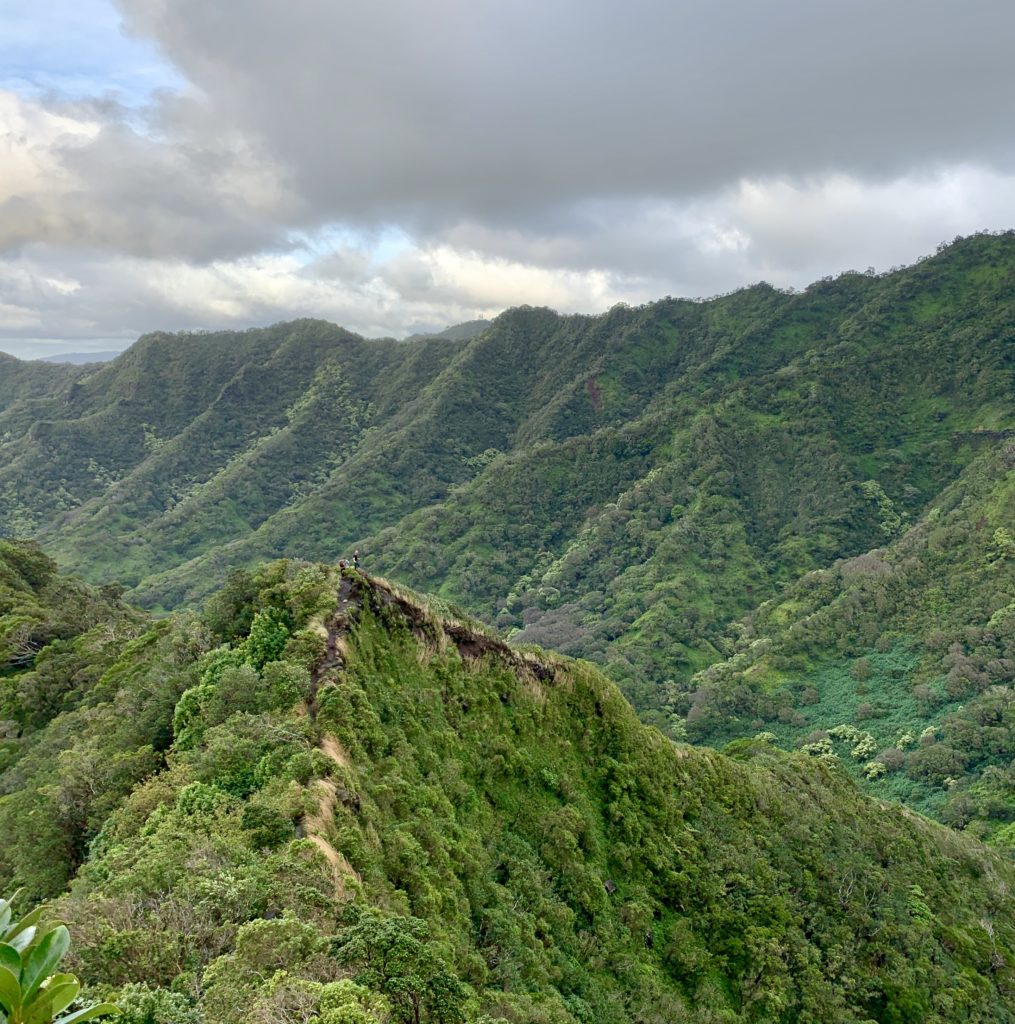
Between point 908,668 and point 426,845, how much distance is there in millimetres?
103454

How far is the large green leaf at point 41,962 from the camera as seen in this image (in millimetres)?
4641

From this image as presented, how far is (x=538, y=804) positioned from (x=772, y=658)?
3617 inches

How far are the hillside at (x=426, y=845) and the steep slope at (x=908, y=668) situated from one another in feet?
147

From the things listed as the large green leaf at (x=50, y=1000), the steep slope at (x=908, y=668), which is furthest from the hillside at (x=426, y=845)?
the steep slope at (x=908, y=668)

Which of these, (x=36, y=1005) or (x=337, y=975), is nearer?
(x=36, y=1005)

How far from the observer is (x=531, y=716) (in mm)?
30484

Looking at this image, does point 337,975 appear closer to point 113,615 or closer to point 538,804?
point 538,804

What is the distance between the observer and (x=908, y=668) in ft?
336

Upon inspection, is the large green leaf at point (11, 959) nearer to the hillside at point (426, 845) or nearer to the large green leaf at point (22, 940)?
the large green leaf at point (22, 940)

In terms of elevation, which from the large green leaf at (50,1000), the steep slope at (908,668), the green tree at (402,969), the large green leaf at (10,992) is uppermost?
the large green leaf at (10,992)

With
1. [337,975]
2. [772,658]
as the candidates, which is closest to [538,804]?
[337,975]

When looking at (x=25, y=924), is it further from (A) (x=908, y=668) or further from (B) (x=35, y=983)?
(A) (x=908, y=668)

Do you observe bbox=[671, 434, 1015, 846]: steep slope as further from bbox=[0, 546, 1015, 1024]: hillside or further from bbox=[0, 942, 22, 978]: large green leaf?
bbox=[0, 942, 22, 978]: large green leaf

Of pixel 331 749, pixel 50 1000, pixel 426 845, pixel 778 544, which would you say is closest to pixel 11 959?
pixel 50 1000
